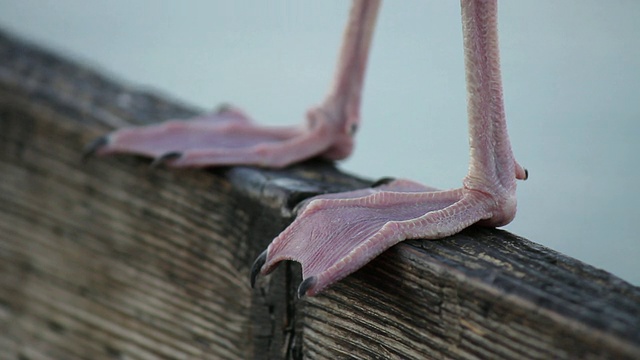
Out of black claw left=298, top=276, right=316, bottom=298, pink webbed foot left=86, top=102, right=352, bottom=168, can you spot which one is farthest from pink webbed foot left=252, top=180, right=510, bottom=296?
pink webbed foot left=86, top=102, right=352, bottom=168

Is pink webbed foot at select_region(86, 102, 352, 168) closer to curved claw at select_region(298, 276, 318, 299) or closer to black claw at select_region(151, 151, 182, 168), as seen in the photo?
black claw at select_region(151, 151, 182, 168)

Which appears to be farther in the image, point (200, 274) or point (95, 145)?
point (95, 145)

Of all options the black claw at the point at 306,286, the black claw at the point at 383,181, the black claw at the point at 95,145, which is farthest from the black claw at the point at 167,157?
the black claw at the point at 306,286

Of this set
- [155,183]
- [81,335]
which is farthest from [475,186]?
[81,335]

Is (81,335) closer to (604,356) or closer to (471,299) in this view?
(471,299)

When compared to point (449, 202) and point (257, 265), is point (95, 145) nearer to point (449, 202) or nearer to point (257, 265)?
point (257, 265)

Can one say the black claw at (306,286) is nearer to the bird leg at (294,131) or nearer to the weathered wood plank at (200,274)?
the weathered wood plank at (200,274)

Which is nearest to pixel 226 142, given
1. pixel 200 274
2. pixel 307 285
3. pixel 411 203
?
pixel 200 274
